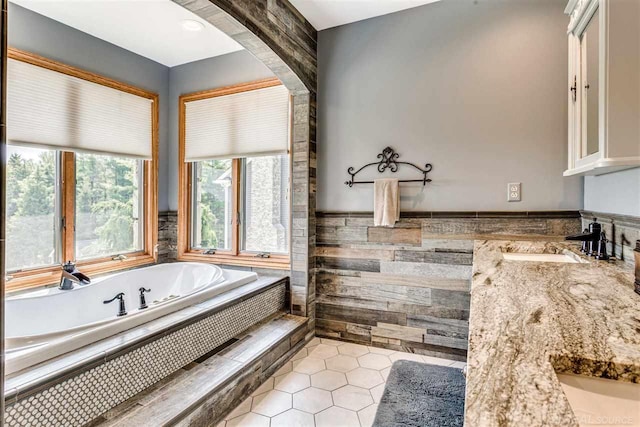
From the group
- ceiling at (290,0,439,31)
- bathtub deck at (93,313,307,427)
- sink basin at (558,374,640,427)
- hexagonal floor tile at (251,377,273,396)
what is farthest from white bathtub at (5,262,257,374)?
ceiling at (290,0,439,31)

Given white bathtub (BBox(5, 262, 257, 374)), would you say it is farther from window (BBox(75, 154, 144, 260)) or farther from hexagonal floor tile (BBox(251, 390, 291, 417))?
hexagonal floor tile (BBox(251, 390, 291, 417))

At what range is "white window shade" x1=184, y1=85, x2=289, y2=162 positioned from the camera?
9.80ft

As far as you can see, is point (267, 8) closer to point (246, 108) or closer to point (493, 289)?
point (246, 108)

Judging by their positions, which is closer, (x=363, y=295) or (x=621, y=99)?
(x=621, y=99)

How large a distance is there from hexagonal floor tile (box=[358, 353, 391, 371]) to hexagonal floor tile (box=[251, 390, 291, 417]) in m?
0.64

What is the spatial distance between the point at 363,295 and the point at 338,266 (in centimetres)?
30

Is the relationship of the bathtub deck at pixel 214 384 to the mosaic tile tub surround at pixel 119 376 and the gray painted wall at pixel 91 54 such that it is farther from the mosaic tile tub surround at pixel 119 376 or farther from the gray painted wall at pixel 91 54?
the gray painted wall at pixel 91 54

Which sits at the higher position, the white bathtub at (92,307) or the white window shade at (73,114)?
the white window shade at (73,114)

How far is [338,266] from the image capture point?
275 centimetres

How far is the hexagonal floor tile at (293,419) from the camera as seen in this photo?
1716mm

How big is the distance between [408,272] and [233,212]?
5.69 ft

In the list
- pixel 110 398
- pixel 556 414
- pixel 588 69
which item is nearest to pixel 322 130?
pixel 588 69

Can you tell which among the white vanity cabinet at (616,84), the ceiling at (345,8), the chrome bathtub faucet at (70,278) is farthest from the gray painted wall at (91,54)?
the white vanity cabinet at (616,84)

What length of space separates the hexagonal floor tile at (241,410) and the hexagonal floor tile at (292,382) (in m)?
0.21
